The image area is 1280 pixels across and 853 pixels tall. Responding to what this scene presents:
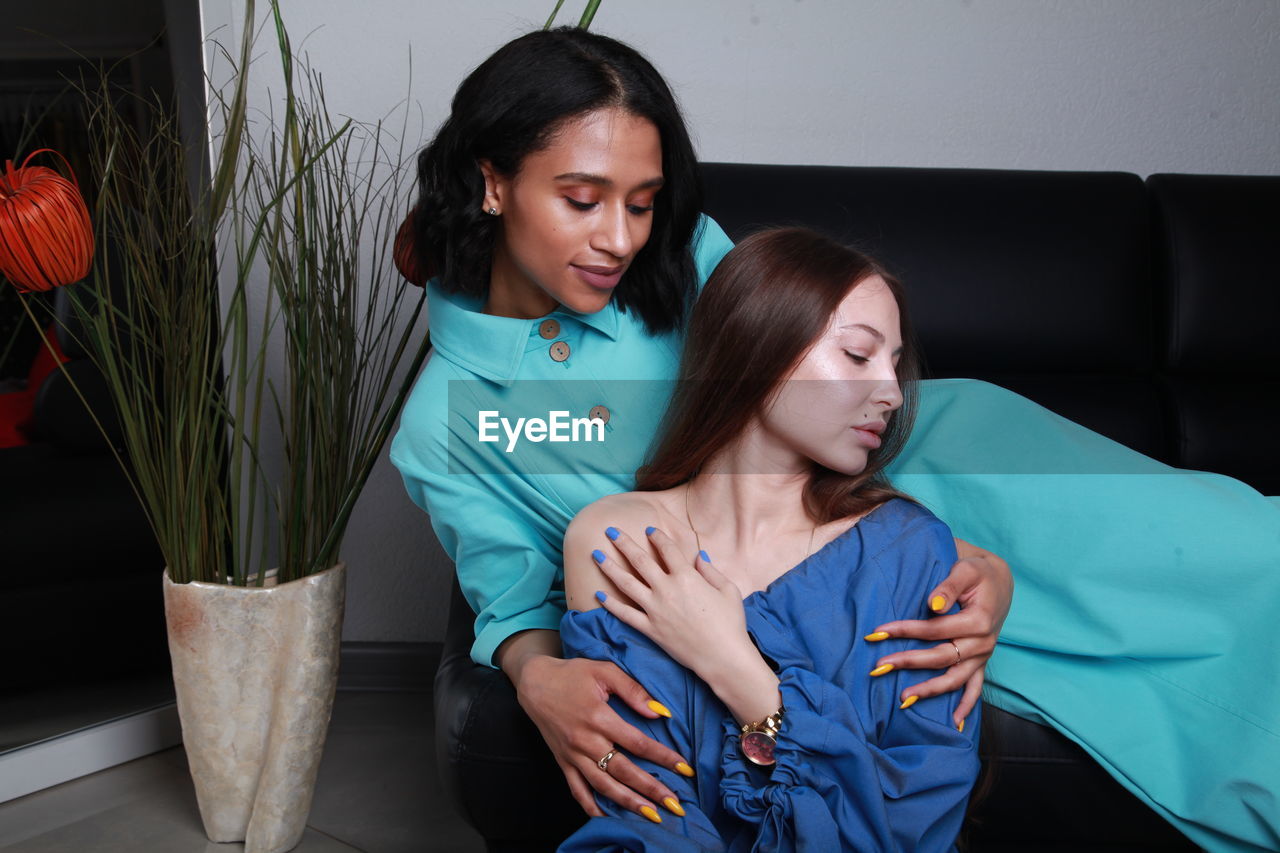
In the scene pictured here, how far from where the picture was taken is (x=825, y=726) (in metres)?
0.96

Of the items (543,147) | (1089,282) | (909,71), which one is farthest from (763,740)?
(909,71)

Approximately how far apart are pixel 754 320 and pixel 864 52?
1207 mm

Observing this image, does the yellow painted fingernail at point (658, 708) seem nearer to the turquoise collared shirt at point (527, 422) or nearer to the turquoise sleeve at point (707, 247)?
the turquoise collared shirt at point (527, 422)

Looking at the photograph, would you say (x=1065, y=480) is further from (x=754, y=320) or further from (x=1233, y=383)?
(x=1233, y=383)

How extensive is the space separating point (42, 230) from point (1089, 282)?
62.1 inches

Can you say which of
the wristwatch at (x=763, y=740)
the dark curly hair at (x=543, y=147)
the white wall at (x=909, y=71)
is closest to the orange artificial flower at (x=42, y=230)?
the dark curly hair at (x=543, y=147)

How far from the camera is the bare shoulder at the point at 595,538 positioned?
3.69 feet

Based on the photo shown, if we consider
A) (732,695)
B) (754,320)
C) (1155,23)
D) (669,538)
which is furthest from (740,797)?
(1155,23)

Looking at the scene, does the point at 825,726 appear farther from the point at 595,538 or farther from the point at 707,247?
the point at 707,247

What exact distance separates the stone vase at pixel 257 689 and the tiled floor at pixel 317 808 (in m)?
0.09

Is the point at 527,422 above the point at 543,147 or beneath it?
beneath

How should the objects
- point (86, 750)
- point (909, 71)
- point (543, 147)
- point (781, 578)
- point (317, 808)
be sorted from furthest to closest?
point (909, 71), point (86, 750), point (317, 808), point (543, 147), point (781, 578)

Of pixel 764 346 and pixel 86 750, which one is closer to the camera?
pixel 764 346

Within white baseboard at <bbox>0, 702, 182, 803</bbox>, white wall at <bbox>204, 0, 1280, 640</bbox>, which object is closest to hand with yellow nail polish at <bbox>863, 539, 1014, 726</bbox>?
white wall at <bbox>204, 0, 1280, 640</bbox>
